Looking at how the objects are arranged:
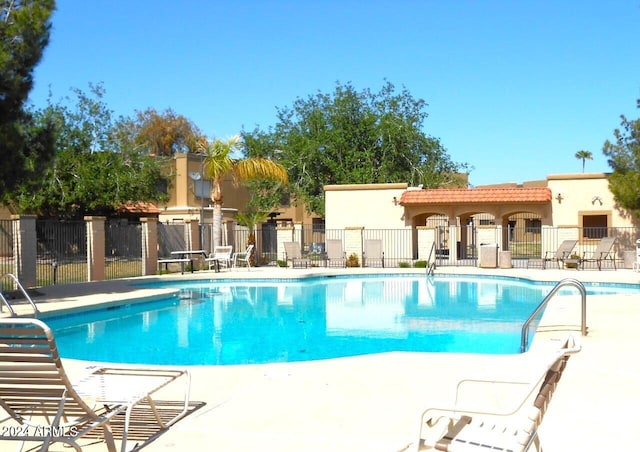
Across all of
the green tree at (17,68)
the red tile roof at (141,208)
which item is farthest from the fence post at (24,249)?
the red tile roof at (141,208)

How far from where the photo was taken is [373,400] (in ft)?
18.2

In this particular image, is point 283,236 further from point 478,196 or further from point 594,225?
point 594,225

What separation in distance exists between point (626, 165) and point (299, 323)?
16.9 metres

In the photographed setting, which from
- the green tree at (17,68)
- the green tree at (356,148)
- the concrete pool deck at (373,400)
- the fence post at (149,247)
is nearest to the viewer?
the concrete pool deck at (373,400)

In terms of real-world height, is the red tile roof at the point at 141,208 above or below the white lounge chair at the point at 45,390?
above

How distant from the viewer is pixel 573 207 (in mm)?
25172

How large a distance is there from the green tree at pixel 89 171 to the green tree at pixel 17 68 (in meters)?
15.7

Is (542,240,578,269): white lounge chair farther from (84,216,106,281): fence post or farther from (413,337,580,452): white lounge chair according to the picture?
(413,337,580,452): white lounge chair

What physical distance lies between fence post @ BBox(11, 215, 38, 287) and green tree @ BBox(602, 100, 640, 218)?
19.9 m

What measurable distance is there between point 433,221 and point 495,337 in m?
25.1

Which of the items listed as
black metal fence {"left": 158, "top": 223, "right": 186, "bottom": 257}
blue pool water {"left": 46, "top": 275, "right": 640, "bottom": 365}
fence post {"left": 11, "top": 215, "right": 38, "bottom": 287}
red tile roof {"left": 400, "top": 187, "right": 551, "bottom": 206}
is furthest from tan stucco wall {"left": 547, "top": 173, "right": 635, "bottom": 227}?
fence post {"left": 11, "top": 215, "right": 38, "bottom": 287}

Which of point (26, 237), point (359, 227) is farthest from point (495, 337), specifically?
point (359, 227)

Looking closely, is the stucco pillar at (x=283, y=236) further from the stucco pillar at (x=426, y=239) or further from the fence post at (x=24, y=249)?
the fence post at (x=24, y=249)

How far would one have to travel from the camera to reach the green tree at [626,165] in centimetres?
2339
